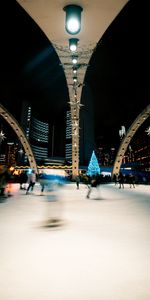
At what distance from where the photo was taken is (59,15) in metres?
4.20

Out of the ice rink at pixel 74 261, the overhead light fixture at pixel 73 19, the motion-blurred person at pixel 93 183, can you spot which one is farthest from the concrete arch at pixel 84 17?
the motion-blurred person at pixel 93 183

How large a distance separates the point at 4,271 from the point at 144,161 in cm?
11230

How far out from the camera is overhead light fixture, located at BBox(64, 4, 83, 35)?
3115mm

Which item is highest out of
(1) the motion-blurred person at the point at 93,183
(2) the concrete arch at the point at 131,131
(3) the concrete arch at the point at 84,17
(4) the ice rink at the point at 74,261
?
(2) the concrete arch at the point at 131,131

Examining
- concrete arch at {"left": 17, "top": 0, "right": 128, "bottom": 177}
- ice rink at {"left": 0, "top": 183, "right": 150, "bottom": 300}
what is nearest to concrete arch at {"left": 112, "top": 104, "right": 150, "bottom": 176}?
concrete arch at {"left": 17, "top": 0, "right": 128, "bottom": 177}

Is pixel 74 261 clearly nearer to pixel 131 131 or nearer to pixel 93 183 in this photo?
pixel 93 183

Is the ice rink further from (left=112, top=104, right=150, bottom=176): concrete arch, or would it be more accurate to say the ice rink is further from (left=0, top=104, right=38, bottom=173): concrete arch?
(left=0, top=104, right=38, bottom=173): concrete arch

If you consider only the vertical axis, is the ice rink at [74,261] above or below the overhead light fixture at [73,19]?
below

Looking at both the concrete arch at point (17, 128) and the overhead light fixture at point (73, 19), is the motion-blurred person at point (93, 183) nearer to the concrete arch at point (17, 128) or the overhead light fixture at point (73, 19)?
the overhead light fixture at point (73, 19)

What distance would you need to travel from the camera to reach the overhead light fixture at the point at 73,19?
3115 mm

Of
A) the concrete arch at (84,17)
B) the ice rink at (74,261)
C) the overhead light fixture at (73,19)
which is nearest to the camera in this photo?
the ice rink at (74,261)

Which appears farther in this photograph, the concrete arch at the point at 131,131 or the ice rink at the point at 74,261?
the concrete arch at the point at 131,131

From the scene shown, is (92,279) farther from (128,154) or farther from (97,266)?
(128,154)


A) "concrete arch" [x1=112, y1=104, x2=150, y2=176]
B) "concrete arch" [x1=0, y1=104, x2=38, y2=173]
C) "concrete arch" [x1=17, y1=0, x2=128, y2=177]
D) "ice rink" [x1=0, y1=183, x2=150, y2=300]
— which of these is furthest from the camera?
"concrete arch" [x1=0, y1=104, x2=38, y2=173]
